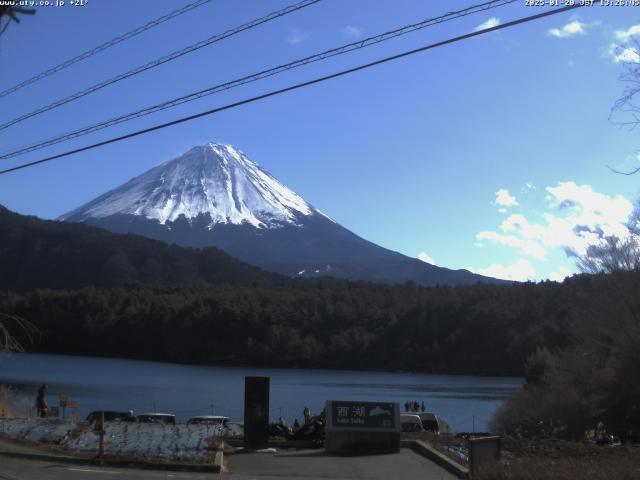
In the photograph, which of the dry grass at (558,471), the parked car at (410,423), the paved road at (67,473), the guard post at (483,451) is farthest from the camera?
the parked car at (410,423)

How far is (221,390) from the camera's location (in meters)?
75.0

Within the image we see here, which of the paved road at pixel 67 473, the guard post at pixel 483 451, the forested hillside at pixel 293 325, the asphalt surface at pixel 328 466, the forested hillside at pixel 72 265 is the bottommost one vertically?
the asphalt surface at pixel 328 466

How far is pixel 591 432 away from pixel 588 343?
753 cm

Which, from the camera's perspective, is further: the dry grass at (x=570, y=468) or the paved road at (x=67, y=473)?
the paved road at (x=67, y=473)

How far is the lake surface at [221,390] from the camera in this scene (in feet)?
180

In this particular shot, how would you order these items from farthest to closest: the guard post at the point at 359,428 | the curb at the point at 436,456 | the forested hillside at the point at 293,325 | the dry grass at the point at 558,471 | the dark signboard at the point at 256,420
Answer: the forested hillside at the point at 293,325, the guard post at the point at 359,428, the dark signboard at the point at 256,420, the curb at the point at 436,456, the dry grass at the point at 558,471

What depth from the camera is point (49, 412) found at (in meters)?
29.0

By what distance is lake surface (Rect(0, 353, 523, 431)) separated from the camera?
54969 mm

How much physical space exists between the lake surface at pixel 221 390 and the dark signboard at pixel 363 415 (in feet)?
65.5

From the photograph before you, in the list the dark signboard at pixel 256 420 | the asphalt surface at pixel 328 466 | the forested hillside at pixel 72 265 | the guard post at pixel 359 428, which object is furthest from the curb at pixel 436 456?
the forested hillside at pixel 72 265

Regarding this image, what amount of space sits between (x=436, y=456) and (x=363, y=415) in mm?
1884

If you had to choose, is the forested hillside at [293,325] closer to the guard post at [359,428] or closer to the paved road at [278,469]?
the guard post at [359,428]

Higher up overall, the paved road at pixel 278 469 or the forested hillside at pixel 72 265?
the forested hillside at pixel 72 265

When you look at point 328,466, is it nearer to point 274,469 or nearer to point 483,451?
point 274,469
